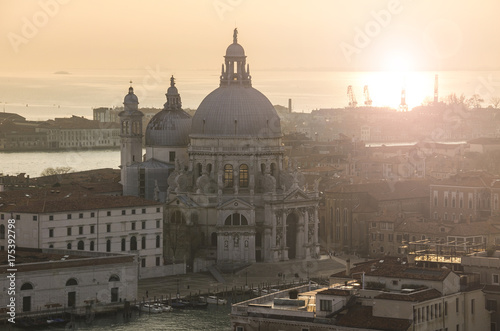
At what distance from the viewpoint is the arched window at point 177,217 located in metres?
60.6

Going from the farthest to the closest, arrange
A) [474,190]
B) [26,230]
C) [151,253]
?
[474,190]
[151,253]
[26,230]

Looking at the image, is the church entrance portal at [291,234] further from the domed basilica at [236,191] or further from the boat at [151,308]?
the boat at [151,308]

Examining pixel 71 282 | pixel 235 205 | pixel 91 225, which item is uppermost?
pixel 235 205

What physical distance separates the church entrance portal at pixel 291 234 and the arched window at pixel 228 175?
2.73 metres

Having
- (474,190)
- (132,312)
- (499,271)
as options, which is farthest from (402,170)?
(499,271)

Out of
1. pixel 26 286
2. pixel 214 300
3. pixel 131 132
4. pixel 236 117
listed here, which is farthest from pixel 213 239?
pixel 26 286

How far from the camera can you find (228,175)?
202 ft

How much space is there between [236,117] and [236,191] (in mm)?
3070

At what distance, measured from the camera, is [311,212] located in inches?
2430

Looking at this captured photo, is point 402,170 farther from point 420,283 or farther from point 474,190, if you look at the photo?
point 420,283

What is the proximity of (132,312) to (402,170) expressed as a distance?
4313cm

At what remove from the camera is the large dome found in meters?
61.4

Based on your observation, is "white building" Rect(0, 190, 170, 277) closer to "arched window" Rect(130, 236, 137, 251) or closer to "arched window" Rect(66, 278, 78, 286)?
"arched window" Rect(130, 236, 137, 251)

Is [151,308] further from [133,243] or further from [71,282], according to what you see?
[133,243]
